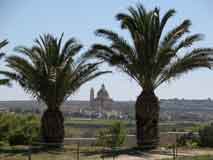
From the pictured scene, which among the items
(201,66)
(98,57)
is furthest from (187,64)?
(98,57)

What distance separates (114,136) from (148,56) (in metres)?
4.98

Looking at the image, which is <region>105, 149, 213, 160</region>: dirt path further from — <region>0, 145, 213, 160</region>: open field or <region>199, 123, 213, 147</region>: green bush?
<region>199, 123, 213, 147</region>: green bush

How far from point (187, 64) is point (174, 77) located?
92cm

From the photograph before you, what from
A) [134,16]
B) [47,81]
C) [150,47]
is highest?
[134,16]

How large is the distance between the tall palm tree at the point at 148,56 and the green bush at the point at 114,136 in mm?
2034

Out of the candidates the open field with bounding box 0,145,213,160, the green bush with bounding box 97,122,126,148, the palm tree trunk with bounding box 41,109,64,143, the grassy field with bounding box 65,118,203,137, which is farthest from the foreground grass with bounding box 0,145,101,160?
the grassy field with bounding box 65,118,203,137

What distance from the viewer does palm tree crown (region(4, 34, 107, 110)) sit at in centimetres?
2283

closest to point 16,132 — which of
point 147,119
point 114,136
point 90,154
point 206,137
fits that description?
point 114,136

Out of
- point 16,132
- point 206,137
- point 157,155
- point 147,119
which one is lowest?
point 157,155

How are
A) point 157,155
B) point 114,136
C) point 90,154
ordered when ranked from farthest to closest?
point 114,136 < point 157,155 < point 90,154

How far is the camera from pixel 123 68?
23.3 meters

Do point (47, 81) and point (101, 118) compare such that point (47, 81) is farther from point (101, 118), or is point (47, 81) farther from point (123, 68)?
point (101, 118)

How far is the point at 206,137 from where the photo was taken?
85.2 ft

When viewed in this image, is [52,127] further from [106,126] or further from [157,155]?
[106,126]
